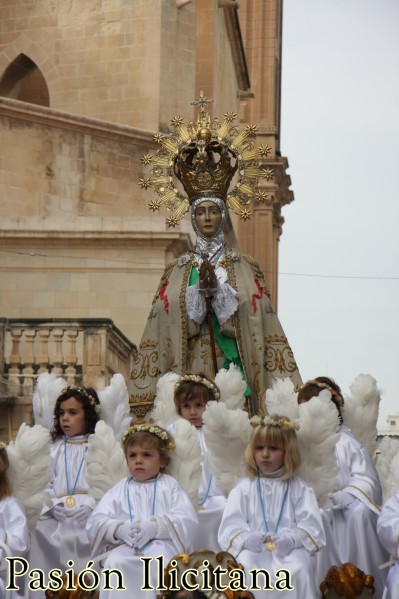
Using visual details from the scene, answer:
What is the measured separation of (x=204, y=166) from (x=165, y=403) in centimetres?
242

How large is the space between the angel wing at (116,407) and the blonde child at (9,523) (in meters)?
1.87

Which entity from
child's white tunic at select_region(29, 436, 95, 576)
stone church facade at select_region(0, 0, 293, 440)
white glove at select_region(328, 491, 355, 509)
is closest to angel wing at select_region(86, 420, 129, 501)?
child's white tunic at select_region(29, 436, 95, 576)

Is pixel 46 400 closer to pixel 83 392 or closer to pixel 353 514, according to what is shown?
pixel 83 392

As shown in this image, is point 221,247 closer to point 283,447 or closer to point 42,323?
point 283,447

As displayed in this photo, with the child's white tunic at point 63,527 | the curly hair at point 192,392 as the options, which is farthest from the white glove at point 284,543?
the curly hair at point 192,392

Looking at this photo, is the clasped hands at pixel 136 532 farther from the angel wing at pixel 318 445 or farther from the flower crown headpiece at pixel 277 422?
the angel wing at pixel 318 445

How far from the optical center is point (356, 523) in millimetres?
13258

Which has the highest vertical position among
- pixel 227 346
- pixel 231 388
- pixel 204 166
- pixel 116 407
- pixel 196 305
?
pixel 204 166

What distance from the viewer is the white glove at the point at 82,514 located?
13.4m

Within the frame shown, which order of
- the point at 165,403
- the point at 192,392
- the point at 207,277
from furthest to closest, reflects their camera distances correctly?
the point at 207,277, the point at 165,403, the point at 192,392

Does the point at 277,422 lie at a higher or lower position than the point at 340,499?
higher

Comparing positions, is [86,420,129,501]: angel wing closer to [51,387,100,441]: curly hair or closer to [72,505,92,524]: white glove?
[72,505,92,524]: white glove

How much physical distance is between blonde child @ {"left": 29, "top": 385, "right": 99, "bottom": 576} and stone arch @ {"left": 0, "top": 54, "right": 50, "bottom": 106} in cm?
1977

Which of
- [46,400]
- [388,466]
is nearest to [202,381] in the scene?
[46,400]
